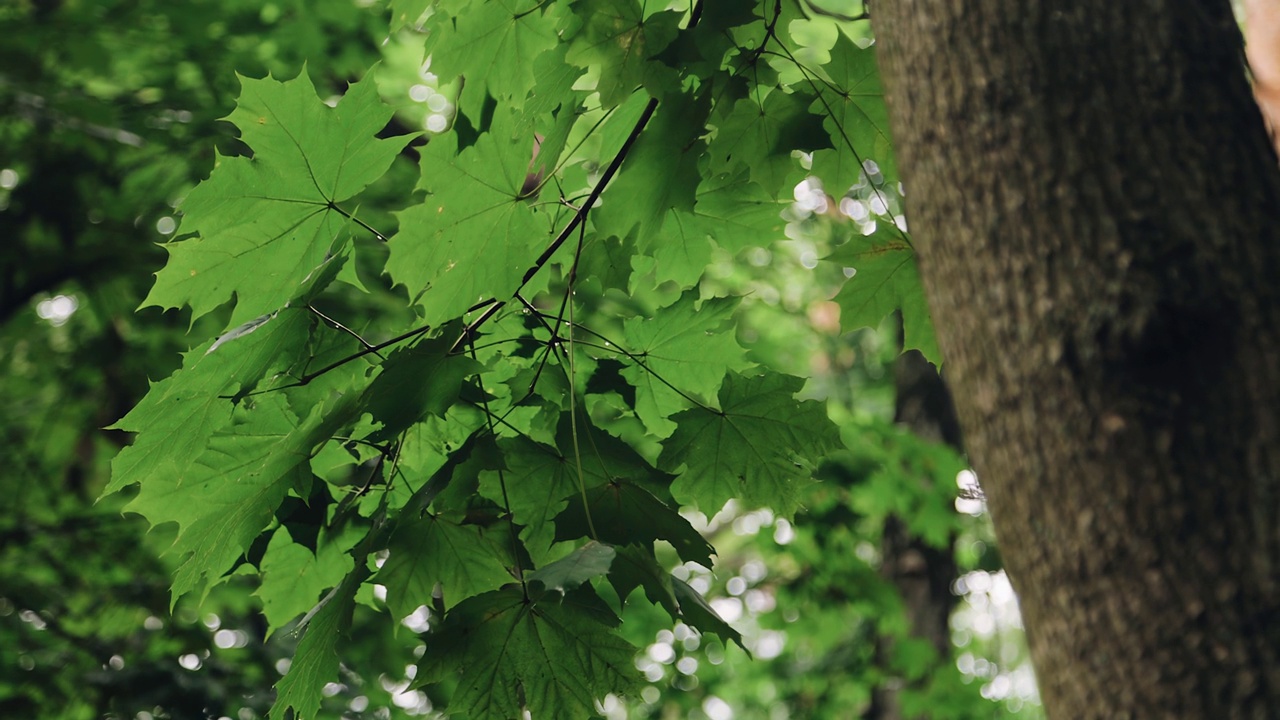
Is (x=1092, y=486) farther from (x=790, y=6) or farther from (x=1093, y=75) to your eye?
(x=790, y=6)

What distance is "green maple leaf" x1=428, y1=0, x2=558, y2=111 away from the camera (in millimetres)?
2115

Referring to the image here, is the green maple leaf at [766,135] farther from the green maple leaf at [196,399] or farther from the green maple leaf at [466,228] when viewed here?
the green maple leaf at [196,399]

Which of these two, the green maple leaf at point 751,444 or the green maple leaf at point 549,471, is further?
the green maple leaf at point 751,444

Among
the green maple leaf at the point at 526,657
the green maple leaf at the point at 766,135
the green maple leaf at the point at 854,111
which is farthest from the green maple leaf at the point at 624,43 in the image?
the green maple leaf at the point at 526,657

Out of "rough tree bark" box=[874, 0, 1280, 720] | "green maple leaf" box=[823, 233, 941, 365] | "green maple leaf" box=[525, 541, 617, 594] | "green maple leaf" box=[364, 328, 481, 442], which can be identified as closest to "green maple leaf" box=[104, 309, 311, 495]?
"green maple leaf" box=[364, 328, 481, 442]

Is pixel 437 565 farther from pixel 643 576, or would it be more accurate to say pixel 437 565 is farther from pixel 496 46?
pixel 496 46

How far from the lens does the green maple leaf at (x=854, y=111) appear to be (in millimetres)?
2033

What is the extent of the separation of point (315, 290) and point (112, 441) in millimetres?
5130

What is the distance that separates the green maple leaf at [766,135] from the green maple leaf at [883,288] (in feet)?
0.76

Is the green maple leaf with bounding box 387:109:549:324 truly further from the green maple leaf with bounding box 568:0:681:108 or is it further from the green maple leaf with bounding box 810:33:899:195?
the green maple leaf with bounding box 810:33:899:195

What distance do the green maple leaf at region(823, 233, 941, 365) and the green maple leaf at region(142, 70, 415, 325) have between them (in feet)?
2.96

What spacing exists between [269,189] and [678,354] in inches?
34.4

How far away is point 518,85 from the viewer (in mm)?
2199

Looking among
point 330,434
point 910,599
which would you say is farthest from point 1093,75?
point 910,599
